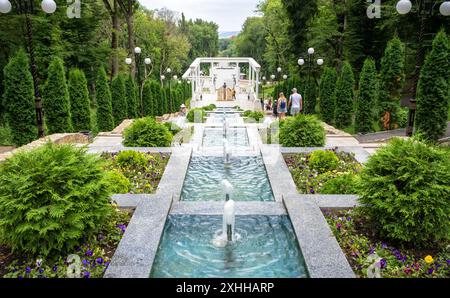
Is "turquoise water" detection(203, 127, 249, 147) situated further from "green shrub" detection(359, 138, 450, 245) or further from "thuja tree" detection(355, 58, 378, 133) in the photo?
"green shrub" detection(359, 138, 450, 245)

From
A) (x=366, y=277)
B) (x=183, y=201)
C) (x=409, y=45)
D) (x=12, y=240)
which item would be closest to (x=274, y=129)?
(x=183, y=201)

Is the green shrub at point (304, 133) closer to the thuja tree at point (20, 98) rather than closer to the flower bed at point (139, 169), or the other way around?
the flower bed at point (139, 169)

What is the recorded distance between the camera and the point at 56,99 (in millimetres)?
11992

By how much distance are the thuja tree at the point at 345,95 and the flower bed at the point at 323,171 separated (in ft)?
23.8

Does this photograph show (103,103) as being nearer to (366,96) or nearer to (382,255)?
(366,96)

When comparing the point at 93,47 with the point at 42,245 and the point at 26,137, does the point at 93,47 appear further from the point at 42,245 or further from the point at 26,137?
the point at 42,245

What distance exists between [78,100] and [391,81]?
11860 millimetres

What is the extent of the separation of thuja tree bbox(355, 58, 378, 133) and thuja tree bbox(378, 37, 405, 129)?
14.6 inches

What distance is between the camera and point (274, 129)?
10.9m

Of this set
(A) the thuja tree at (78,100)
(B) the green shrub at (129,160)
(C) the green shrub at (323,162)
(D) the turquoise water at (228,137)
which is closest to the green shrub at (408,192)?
(C) the green shrub at (323,162)

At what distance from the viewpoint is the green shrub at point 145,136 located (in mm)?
9883

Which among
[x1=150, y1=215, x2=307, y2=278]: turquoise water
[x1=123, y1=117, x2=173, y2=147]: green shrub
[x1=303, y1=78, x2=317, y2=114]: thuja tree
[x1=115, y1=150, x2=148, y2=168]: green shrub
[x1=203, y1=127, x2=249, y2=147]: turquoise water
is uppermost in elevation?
[x1=303, y1=78, x2=317, y2=114]: thuja tree

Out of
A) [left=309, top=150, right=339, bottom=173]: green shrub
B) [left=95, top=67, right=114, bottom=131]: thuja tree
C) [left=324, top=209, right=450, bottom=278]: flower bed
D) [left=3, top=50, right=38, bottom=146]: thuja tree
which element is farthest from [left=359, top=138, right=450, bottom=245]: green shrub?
[left=95, top=67, right=114, bottom=131]: thuja tree

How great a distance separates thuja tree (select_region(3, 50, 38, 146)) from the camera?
11.2 meters
